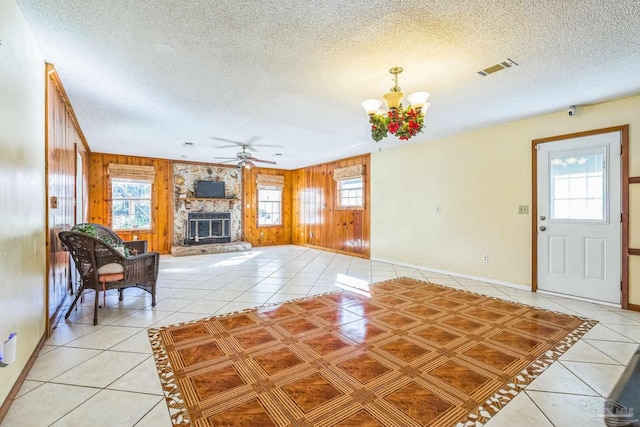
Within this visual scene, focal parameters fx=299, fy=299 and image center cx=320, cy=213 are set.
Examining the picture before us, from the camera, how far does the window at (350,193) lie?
720cm

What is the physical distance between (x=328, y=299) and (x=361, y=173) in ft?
12.7

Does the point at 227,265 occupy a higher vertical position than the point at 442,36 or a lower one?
lower

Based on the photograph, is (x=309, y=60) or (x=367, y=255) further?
(x=367, y=255)

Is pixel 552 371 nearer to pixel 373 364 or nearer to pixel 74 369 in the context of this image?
pixel 373 364

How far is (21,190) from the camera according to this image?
1929 mm

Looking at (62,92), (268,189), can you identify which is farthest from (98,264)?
(268,189)

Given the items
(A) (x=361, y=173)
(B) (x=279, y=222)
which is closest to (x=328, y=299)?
(A) (x=361, y=173)

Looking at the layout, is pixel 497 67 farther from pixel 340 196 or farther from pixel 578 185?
pixel 340 196

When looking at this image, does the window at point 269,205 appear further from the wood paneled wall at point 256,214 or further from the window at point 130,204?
Answer: the window at point 130,204

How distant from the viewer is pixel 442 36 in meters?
2.23

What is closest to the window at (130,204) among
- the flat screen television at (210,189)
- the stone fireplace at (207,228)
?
the stone fireplace at (207,228)

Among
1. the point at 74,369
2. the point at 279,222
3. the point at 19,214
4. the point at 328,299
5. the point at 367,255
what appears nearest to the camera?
the point at 19,214

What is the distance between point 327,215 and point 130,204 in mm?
4903

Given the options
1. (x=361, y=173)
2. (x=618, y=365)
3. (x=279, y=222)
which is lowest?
(x=618, y=365)
